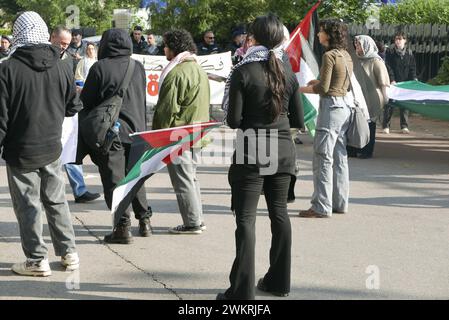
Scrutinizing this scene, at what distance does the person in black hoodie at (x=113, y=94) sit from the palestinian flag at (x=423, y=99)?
5996 mm

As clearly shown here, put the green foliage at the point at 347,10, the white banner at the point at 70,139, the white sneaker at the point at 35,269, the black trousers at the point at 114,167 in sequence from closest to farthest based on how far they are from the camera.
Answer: the white sneaker at the point at 35,269 → the black trousers at the point at 114,167 → the white banner at the point at 70,139 → the green foliage at the point at 347,10

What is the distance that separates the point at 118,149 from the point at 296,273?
1.92m

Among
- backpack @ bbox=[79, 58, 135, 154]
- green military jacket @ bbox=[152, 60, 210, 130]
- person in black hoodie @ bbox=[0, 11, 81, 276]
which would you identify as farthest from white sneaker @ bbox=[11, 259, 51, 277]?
green military jacket @ bbox=[152, 60, 210, 130]

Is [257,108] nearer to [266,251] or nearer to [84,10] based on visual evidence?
[266,251]

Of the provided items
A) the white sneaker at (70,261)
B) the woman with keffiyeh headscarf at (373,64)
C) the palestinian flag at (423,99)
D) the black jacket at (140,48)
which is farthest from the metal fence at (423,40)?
the white sneaker at (70,261)

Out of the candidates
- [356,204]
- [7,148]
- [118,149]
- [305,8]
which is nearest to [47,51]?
[7,148]

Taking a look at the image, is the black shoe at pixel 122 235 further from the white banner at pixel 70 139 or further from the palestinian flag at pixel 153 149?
the white banner at pixel 70 139

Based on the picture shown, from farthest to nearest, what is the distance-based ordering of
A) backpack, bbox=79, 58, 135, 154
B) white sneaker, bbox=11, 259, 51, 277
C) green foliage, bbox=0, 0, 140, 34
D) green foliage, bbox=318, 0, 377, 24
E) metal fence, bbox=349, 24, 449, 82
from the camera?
green foliage, bbox=0, 0, 140, 34 < metal fence, bbox=349, 24, 449, 82 < green foliage, bbox=318, 0, 377, 24 < backpack, bbox=79, 58, 135, 154 < white sneaker, bbox=11, 259, 51, 277

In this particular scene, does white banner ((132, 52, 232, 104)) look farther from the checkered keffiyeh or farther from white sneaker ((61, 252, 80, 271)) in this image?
the checkered keffiyeh

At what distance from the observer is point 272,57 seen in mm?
5934

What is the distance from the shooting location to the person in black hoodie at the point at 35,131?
20.9 ft

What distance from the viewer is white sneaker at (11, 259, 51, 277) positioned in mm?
6637

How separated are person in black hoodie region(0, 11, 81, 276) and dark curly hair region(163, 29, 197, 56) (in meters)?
1.51
